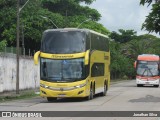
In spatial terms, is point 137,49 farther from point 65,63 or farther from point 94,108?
point 94,108

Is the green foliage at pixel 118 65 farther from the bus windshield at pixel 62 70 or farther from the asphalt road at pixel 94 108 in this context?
the asphalt road at pixel 94 108

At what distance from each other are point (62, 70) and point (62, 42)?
1.59 meters

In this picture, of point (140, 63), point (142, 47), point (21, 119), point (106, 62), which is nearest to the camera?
point (21, 119)

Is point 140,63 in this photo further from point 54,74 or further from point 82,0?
point 82,0

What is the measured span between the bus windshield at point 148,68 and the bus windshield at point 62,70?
1080 inches

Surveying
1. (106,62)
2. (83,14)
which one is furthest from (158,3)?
(83,14)

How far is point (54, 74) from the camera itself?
27719 mm

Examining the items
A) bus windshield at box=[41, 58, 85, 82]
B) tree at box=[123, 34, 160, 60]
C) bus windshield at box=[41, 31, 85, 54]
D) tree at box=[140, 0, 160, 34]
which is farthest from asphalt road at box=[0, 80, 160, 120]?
tree at box=[123, 34, 160, 60]

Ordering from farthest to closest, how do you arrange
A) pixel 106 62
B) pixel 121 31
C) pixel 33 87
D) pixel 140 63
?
pixel 121 31 < pixel 140 63 < pixel 33 87 < pixel 106 62

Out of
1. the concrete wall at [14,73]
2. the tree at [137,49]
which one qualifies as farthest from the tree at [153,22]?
the tree at [137,49]

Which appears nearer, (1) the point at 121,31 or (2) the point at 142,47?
(2) the point at 142,47

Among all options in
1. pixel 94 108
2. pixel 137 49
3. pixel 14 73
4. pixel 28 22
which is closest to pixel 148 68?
pixel 14 73

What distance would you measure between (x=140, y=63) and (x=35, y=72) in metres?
13.3

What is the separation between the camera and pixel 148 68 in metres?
54.7
